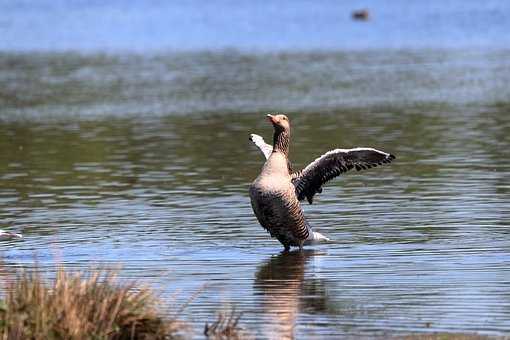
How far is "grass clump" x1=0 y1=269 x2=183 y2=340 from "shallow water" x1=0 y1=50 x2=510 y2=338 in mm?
898

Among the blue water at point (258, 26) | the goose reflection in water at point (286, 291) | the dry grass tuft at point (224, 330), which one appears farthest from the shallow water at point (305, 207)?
the blue water at point (258, 26)

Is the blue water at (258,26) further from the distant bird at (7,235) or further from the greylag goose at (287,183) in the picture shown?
the distant bird at (7,235)

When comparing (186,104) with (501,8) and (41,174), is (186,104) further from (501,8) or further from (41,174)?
(501,8)

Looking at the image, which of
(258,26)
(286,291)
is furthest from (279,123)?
(258,26)

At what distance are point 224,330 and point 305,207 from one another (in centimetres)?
918

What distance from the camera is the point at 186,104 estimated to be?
40.6 metres

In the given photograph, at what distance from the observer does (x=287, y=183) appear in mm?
15859

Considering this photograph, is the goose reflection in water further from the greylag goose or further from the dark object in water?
the dark object in water

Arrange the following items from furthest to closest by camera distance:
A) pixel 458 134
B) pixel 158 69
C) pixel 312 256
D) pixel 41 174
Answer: pixel 158 69, pixel 458 134, pixel 41 174, pixel 312 256

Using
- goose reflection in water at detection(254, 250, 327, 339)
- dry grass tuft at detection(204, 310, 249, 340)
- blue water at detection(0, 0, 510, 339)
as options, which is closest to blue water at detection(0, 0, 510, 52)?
blue water at detection(0, 0, 510, 339)

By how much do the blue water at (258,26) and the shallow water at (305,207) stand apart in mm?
20375

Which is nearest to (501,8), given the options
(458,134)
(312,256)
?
(458,134)

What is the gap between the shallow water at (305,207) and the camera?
42.4ft

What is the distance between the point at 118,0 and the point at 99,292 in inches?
5072
